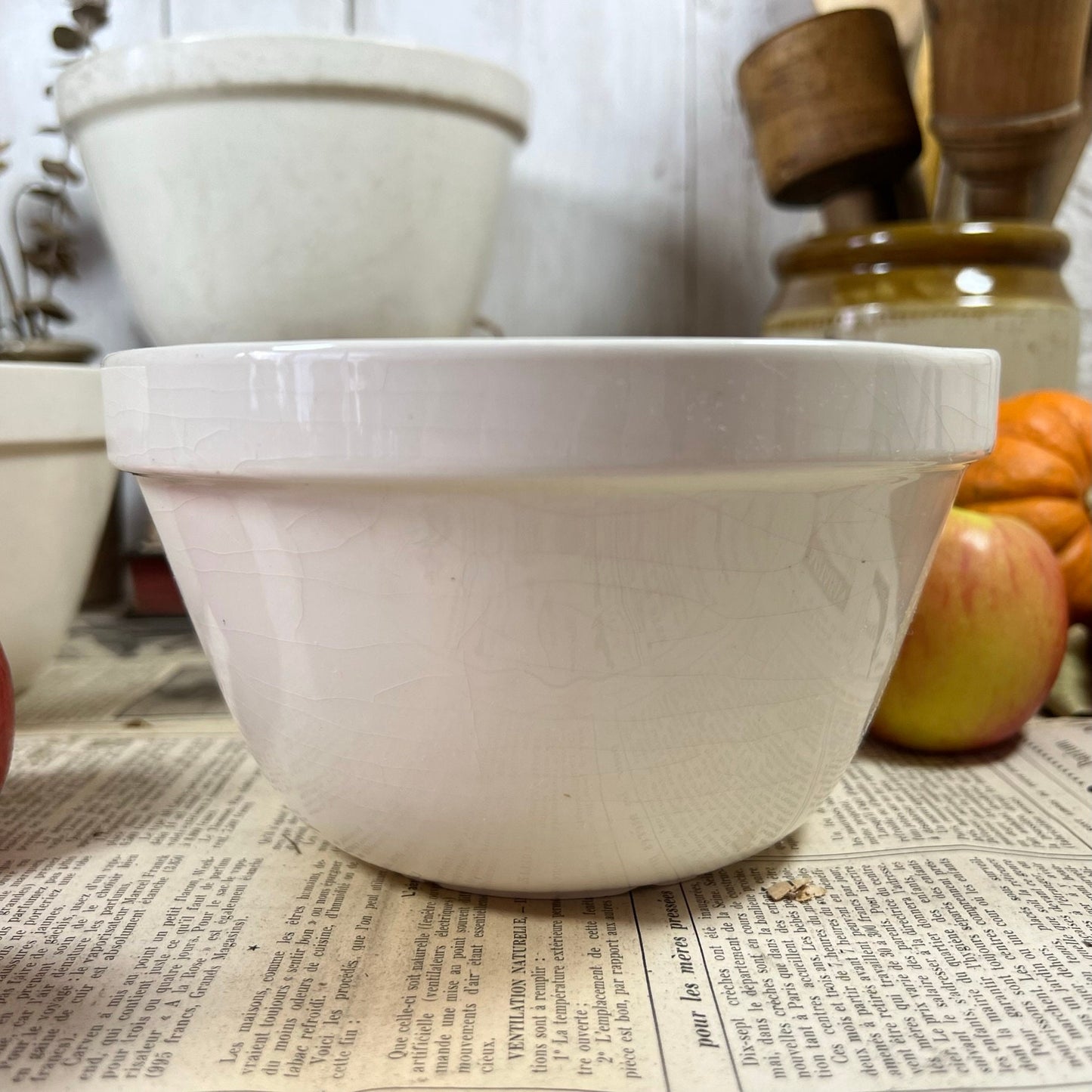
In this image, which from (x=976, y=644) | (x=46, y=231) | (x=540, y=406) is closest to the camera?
(x=540, y=406)

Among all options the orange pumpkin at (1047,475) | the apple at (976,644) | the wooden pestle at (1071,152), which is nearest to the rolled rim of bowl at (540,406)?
the apple at (976,644)

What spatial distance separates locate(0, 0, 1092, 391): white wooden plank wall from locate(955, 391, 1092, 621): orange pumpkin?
31 centimetres

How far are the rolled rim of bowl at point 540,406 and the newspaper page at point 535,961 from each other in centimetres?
16

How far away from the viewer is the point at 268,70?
0.57 meters

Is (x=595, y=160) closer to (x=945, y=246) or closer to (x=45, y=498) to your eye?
(x=945, y=246)

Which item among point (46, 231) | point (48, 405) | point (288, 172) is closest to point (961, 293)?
point (288, 172)

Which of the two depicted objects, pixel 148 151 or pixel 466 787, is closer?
pixel 466 787

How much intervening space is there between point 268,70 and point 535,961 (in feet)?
1.65

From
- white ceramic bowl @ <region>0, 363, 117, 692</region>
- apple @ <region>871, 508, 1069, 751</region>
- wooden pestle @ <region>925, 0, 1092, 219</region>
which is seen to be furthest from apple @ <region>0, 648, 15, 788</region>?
wooden pestle @ <region>925, 0, 1092, 219</region>

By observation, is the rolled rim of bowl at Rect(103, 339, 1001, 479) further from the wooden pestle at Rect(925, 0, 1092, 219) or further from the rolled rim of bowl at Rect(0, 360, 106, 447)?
the wooden pestle at Rect(925, 0, 1092, 219)

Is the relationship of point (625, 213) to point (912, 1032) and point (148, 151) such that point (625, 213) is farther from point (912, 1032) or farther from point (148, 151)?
point (912, 1032)

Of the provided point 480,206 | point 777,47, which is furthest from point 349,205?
point 777,47

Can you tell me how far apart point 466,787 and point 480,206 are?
466mm

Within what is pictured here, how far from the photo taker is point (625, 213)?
88 centimetres
